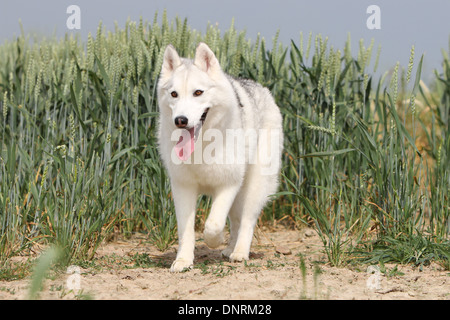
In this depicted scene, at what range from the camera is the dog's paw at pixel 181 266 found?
13.8 feet

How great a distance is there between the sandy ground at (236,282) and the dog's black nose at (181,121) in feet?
3.41

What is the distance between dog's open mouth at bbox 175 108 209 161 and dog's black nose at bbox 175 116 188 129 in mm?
248

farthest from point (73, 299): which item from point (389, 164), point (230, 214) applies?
point (389, 164)

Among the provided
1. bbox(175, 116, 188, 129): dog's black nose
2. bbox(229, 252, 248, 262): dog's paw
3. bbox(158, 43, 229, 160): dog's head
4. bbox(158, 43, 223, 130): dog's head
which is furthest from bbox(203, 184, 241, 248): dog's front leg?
bbox(175, 116, 188, 129): dog's black nose

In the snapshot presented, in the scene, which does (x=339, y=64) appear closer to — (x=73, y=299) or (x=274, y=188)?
(x=274, y=188)

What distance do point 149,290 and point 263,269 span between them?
99 cm

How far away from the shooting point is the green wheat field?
429 cm

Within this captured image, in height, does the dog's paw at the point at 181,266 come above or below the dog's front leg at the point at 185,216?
below

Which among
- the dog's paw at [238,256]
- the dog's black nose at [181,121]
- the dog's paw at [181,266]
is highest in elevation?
the dog's black nose at [181,121]

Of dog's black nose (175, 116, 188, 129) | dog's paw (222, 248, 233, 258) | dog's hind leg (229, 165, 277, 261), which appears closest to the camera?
dog's black nose (175, 116, 188, 129)

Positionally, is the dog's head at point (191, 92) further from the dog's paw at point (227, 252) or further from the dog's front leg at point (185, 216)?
the dog's paw at point (227, 252)

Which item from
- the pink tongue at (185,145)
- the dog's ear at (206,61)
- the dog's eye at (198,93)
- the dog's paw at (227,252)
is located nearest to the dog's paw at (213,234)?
the pink tongue at (185,145)

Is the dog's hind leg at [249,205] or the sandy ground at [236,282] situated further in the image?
the dog's hind leg at [249,205]

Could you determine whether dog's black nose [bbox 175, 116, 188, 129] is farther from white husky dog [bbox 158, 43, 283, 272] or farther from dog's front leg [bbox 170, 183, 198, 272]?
dog's front leg [bbox 170, 183, 198, 272]
